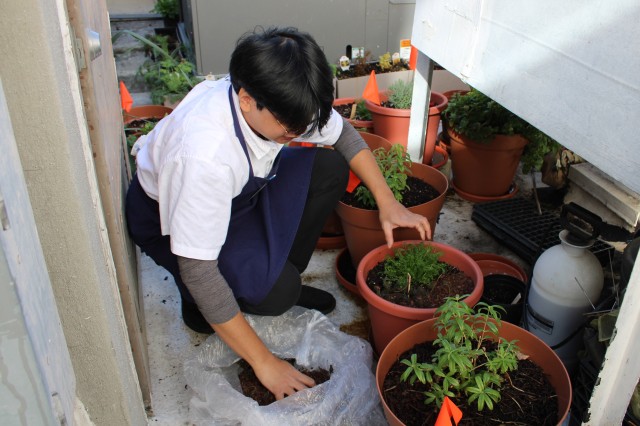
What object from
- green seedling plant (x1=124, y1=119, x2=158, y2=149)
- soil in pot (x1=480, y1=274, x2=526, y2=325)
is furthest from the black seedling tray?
green seedling plant (x1=124, y1=119, x2=158, y2=149)

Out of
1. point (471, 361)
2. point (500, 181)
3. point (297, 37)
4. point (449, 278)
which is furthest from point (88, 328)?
point (500, 181)

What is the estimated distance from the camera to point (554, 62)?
1541 mm

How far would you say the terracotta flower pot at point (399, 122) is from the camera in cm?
292

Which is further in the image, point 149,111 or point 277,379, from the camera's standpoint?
point 149,111

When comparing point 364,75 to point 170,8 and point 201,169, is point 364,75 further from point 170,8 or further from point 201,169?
point 170,8

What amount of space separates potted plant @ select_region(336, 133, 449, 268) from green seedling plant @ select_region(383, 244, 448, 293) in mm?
189

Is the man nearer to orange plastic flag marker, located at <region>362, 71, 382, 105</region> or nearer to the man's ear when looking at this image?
the man's ear

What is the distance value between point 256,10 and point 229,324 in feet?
9.26

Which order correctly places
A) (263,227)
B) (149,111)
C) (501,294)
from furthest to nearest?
(149,111) < (501,294) < (263,227)

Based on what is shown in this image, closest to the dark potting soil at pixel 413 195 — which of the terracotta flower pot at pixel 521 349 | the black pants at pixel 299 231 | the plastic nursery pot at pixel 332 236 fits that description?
the black pants at pixel 299 231

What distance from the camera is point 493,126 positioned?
8.98ft

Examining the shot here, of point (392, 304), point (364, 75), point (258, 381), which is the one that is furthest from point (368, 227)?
point (364, 75)

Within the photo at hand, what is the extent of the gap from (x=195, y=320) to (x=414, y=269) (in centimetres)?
86

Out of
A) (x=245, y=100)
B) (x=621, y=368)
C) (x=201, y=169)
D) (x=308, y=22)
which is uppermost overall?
(x=245, y=100)
